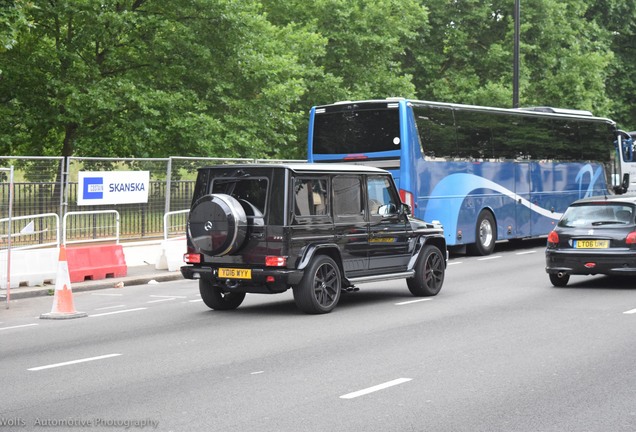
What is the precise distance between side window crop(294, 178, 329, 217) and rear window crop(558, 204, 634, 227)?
4878 millimetres

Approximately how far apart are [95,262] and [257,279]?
709 cm

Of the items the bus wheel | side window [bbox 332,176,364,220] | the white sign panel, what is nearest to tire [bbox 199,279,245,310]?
side window [bbox 332,176,364,220]

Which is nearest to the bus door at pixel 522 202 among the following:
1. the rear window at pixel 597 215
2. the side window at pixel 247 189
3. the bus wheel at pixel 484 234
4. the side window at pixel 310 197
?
the bus wheel at pixel 484 234

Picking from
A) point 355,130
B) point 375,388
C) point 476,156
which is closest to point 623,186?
point 476,156

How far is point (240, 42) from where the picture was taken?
112ft

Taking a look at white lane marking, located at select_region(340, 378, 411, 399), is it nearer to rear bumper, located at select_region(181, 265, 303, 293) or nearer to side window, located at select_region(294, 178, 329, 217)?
rear bumper, located at select_region(181, 265, 303, 293)

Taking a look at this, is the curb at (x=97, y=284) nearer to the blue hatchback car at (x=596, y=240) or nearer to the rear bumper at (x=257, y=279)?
the rear bumper at (x=257, y=279)

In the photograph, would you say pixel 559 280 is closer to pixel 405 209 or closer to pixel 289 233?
pixel 405 209

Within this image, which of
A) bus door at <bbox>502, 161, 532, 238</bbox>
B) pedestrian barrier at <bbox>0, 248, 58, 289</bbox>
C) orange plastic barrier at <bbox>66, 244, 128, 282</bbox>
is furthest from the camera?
bus door at <bbox>502, 161, 532, 238</bbox>

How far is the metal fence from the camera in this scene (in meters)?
19.0

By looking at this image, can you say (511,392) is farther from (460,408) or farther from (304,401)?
(304,401)

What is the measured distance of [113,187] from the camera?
70.4 ft

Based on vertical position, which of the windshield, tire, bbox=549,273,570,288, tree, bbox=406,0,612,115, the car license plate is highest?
tree, bbox=406,0,612,115

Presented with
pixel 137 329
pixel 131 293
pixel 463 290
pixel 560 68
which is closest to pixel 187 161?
pixel 131 293
